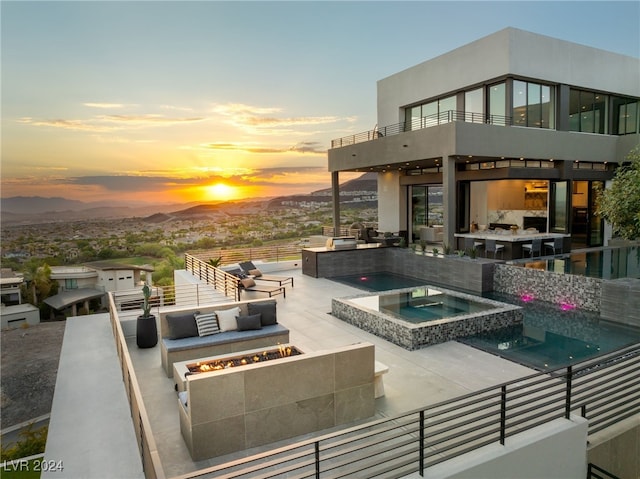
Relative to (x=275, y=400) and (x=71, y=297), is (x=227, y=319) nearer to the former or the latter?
(x=275, y=400)

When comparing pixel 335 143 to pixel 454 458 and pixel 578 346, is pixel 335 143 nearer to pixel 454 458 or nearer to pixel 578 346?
pixel 578 346

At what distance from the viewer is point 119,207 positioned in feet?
105

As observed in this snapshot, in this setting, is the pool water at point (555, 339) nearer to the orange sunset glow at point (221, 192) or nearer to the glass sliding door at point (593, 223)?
the glass sliding door at point (593, 223)

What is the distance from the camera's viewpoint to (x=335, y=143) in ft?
75.6

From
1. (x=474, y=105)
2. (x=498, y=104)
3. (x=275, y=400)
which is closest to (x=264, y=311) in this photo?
(x=275, y=400)

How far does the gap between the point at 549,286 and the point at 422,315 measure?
526 cm

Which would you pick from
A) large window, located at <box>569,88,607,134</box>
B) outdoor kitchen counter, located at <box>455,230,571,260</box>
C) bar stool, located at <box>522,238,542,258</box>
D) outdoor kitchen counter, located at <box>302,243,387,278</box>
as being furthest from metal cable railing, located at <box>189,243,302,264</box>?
large window, located at <box>569,88,607,134</box>

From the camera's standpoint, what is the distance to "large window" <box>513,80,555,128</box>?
1772 cm

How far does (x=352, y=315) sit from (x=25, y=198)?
26268 millimetres

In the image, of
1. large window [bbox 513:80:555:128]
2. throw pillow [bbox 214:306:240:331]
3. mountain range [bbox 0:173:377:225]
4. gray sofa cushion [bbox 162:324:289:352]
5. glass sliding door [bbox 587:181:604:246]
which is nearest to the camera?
gray sofa cushion [bbox 162:324:289:352]

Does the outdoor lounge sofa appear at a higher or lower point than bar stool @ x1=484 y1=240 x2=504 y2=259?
lower

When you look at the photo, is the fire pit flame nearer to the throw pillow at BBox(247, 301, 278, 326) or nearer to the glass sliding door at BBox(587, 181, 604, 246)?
the throw pillow at BBox(247, 301, 278, 326)

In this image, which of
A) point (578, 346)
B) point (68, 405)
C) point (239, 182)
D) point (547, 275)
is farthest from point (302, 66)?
point (68, 405)

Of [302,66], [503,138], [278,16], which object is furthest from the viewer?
[302,66]
